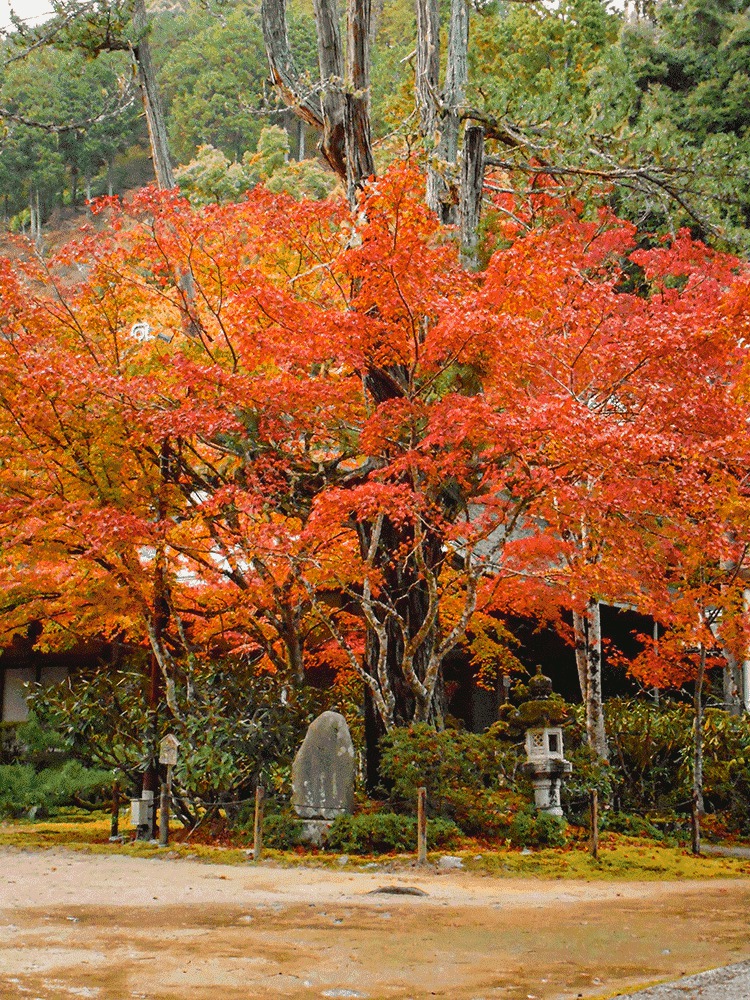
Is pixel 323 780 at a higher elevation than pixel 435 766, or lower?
lower

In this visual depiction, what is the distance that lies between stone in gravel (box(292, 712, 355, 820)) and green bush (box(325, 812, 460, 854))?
277 millimetres

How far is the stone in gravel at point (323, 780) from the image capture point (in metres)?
11.0

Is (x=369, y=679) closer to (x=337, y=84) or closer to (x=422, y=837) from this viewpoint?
(x=422, y=837)


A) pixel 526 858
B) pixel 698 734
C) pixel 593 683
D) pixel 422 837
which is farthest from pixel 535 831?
pixel 593 683

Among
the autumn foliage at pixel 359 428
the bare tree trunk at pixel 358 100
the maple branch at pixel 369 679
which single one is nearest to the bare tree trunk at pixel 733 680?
the autumn foliage at pixel 359 428

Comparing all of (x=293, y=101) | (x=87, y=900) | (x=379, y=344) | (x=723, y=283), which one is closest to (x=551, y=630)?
(x=723, y=283)

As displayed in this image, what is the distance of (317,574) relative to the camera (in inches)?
516

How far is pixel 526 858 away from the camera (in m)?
10.1

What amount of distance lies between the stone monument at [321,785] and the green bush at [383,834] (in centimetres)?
23

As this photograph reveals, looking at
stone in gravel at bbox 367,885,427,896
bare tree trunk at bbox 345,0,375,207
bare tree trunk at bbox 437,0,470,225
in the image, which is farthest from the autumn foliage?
stone in gravel at bbox 367,885,427,896

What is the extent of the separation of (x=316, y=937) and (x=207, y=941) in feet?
2.11

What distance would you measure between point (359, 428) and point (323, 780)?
13.9ft

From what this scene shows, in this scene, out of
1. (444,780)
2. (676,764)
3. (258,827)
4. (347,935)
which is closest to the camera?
(347,935)

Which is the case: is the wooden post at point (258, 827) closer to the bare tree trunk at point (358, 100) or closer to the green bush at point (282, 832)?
the green bush at point (282, 832)
